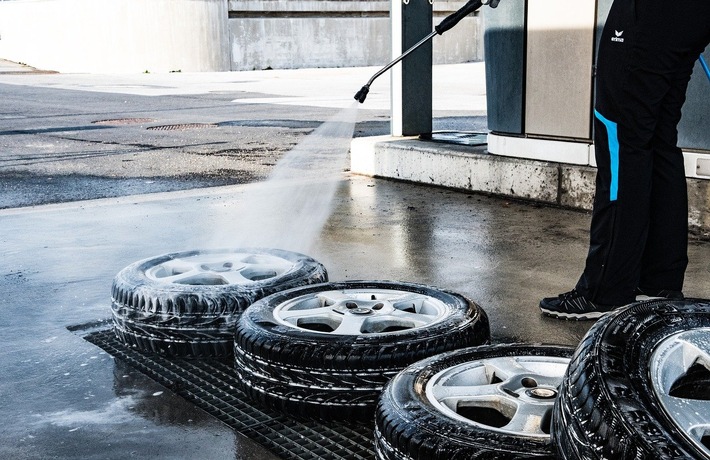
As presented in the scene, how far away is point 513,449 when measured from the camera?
2.22m

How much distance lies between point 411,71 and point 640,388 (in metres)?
6.73

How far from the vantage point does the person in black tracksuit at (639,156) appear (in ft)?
11.4

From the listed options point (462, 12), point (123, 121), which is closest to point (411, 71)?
point (462, 12)

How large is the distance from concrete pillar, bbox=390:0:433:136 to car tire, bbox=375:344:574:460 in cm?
569

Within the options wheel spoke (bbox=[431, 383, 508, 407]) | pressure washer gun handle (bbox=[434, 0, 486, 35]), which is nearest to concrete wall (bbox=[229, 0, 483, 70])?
pressure washer gun handle (bbox=[434, 0, 486, 35])

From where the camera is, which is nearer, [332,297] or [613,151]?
[332,297]

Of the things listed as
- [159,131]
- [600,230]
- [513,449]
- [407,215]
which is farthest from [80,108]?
[513,449]

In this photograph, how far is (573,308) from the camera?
395 cm

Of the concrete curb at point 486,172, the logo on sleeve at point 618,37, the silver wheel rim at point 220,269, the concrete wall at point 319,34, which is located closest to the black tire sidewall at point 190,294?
the silver wheel rim at point 220,269

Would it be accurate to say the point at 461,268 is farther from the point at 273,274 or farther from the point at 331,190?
the point at 331,190

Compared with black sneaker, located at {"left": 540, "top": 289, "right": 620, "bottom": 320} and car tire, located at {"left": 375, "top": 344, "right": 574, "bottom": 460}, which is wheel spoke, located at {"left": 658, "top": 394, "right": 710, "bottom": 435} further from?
black sneaker, located at {"left": 540, "top": 289, "right": 620, "bottom": 320}

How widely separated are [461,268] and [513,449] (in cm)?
267

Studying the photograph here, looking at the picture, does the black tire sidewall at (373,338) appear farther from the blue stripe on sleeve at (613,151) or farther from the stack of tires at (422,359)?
the blue stripe on sleeve at (613,151)

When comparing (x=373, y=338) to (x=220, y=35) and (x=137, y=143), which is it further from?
(x=220, y=35)
